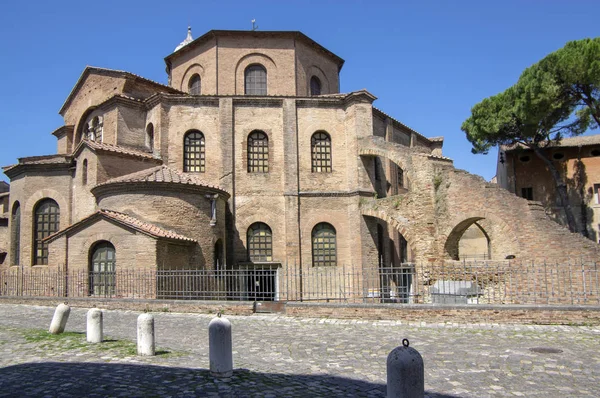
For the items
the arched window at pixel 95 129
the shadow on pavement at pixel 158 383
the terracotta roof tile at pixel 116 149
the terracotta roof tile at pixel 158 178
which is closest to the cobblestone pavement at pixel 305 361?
the shadow on pavement at pixel 158 383

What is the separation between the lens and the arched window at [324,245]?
21906mm

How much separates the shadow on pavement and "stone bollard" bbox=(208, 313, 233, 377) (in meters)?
0.12

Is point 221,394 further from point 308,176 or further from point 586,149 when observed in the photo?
point 586,149

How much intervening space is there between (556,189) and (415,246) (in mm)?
15309

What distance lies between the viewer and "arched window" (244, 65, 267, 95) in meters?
25.3

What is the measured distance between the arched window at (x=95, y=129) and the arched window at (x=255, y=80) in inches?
288

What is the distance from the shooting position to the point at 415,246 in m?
18.5

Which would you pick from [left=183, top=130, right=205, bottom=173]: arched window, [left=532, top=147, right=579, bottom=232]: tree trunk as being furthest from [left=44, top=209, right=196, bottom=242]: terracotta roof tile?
[left=532, top=147, right=579, bottom=232]: tree trunk

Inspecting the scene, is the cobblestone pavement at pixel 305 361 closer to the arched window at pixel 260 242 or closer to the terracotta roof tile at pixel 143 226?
the terracotta roof tile at pixel 143 226

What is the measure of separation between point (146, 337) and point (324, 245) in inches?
576

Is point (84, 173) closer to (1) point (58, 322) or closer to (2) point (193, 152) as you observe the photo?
(2) point (193, 152)

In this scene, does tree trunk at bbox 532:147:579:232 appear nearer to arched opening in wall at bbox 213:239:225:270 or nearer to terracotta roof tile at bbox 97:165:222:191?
arched opening in wall at bbox 213:239:225:270

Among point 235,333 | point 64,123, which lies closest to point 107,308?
point 235,333

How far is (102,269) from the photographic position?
1678 cm
